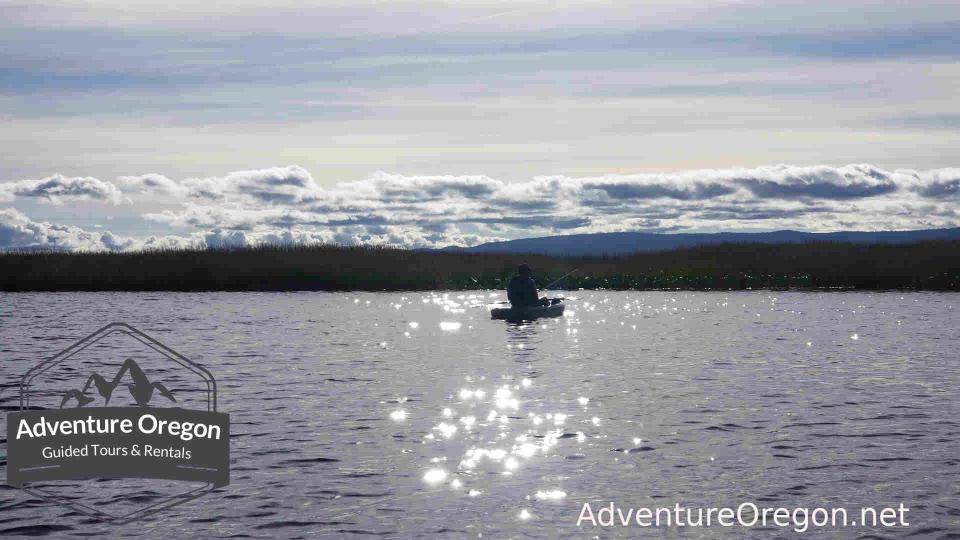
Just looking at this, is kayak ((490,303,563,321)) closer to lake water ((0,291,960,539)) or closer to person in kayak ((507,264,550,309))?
person in kayak ((507,264,550,309))

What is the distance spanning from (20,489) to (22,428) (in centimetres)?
329

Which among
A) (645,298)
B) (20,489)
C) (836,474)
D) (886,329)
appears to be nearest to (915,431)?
(836,474)

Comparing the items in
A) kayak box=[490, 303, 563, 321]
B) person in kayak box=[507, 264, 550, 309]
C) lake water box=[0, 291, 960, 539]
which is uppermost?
person in kayak box=[507, 264, 550, 309]

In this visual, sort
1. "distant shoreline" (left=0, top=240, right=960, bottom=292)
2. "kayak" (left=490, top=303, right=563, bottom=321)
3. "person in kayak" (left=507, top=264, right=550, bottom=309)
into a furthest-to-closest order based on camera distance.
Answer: "distant shoreline" (left=0, top=240, right=960, bottom=292) → "kayak" (left=490, top=303, right=563, bottom=321) → "person in kayak" (left=507, top=264, right=550, bottom=309)

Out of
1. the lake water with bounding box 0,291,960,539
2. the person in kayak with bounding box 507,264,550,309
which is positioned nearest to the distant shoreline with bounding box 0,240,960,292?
the lake water with bounding box 0,291,960,539

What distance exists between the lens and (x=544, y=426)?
1647 centimetres

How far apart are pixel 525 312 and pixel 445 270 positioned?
30.4 meters

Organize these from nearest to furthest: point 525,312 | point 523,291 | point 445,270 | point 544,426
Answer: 1. point 544,426
2. point 523,291
3. point 525,312
4. point 445,270

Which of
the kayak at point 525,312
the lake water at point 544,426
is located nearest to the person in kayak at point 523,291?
the kayak at point 525,312

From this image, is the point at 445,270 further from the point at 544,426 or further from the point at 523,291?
the point at 544,426

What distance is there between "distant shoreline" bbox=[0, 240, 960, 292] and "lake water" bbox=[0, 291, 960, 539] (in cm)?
2606

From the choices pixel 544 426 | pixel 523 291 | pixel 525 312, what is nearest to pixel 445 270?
pixel 525 312

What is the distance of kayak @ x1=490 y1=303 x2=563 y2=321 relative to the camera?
37.8 metres

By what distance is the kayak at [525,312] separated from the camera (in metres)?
37.8
